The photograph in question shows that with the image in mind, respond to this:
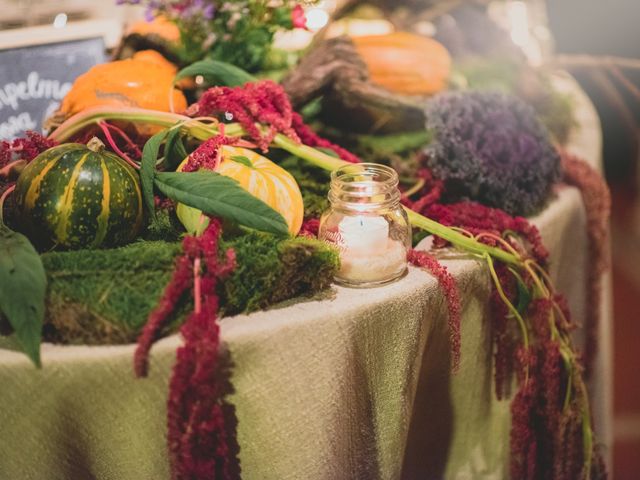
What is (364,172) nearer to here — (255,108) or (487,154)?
(255,108)

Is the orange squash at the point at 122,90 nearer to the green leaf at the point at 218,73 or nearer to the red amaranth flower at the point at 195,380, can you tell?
the green leaf at the point at 218,73

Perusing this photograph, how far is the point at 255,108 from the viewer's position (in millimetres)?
951

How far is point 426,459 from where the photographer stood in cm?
107

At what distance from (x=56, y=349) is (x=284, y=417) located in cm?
29

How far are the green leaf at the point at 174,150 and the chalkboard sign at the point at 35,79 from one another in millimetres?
528

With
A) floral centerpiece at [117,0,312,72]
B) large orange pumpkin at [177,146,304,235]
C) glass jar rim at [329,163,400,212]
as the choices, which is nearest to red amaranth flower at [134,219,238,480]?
large orange pumpkin at [177,146,304,235]

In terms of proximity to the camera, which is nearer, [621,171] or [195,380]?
[195,380]

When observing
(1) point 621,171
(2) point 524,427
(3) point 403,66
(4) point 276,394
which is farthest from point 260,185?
(1) point 621,171

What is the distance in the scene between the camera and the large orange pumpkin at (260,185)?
2.75ft

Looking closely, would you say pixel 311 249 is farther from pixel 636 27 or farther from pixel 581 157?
pixel 636 27

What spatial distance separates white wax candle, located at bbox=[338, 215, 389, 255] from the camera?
84 centimetres

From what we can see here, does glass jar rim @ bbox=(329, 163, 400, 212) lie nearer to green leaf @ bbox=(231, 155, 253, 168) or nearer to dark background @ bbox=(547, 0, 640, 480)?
green leaf @ bbox=(231, 155, 253, 168)

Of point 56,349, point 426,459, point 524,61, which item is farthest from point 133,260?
point 524,61

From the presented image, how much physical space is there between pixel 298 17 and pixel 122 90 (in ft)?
1.30
